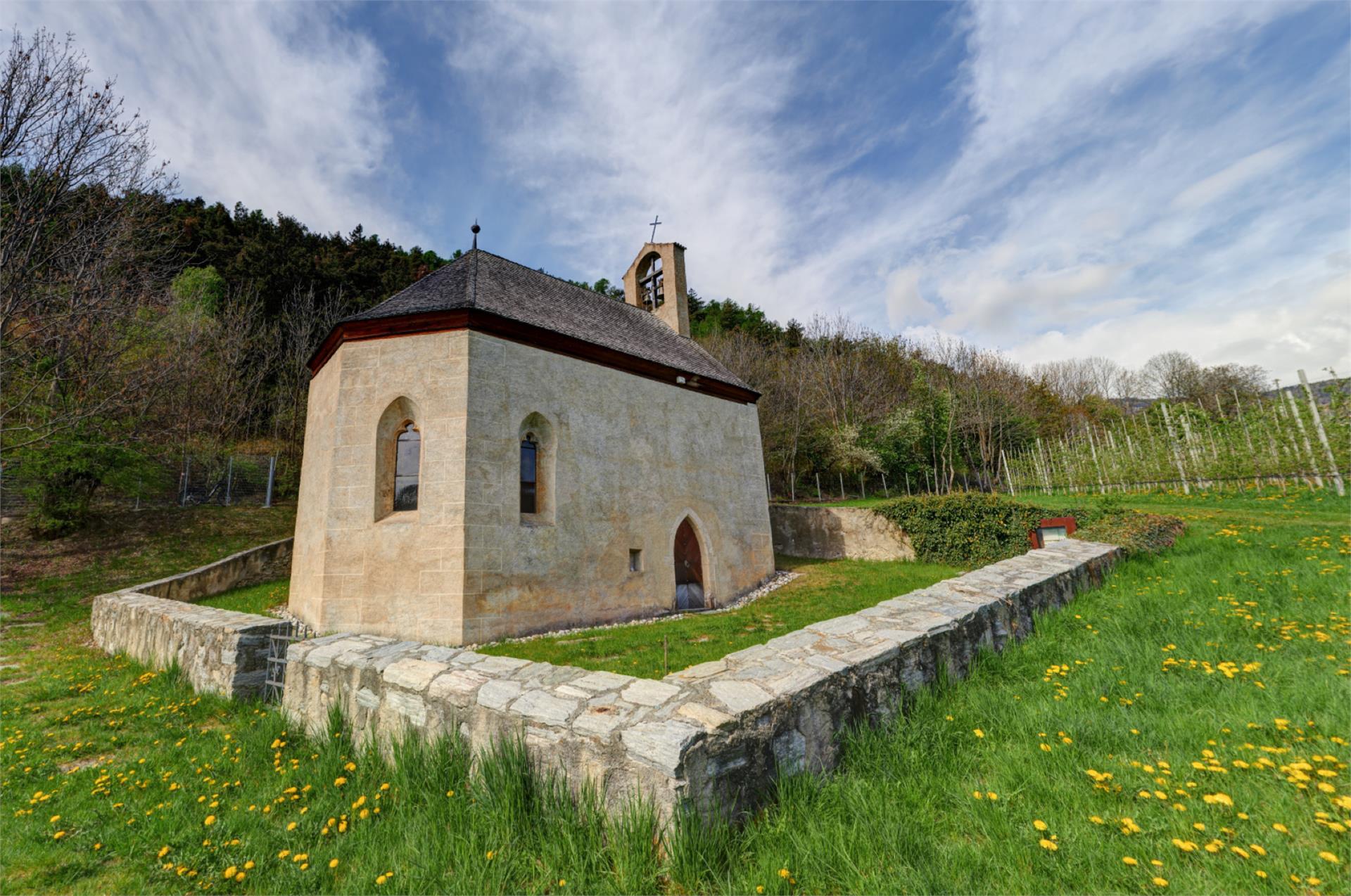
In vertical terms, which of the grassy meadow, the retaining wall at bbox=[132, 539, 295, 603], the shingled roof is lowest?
the grassy meadow

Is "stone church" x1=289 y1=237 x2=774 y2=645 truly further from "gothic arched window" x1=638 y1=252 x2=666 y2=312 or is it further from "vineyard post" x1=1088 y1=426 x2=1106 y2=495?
"vineyard post" x1=1088 y1=426 x2=1106 y2=495

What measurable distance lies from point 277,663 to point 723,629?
672 cm

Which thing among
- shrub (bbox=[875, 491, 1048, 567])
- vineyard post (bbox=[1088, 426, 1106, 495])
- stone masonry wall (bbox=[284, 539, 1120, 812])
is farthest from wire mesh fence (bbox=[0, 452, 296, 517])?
vineyard post (bbox=[1088, 426, 1106, 495])

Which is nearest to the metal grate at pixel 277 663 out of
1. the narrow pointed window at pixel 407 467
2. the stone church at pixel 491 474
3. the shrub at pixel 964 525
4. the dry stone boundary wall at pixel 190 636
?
the dry stone boundary wall at pixel 190 636

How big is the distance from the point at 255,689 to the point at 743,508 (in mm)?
11699

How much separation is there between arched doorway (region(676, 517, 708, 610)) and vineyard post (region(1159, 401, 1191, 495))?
1630 centimetres

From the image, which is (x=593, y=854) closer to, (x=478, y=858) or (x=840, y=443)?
(x=478, y=858)

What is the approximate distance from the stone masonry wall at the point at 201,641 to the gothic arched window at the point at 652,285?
1543 centimetres

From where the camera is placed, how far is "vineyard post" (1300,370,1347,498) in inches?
514

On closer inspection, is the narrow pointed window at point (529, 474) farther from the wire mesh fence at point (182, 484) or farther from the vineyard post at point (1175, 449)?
the vineyard post at point (1175, 449)

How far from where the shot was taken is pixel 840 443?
26.4m

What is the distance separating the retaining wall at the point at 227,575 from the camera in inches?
458

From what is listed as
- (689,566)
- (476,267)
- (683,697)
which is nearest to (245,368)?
(476,267)

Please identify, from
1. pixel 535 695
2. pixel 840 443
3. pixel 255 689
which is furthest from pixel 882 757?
pixel 840 443
